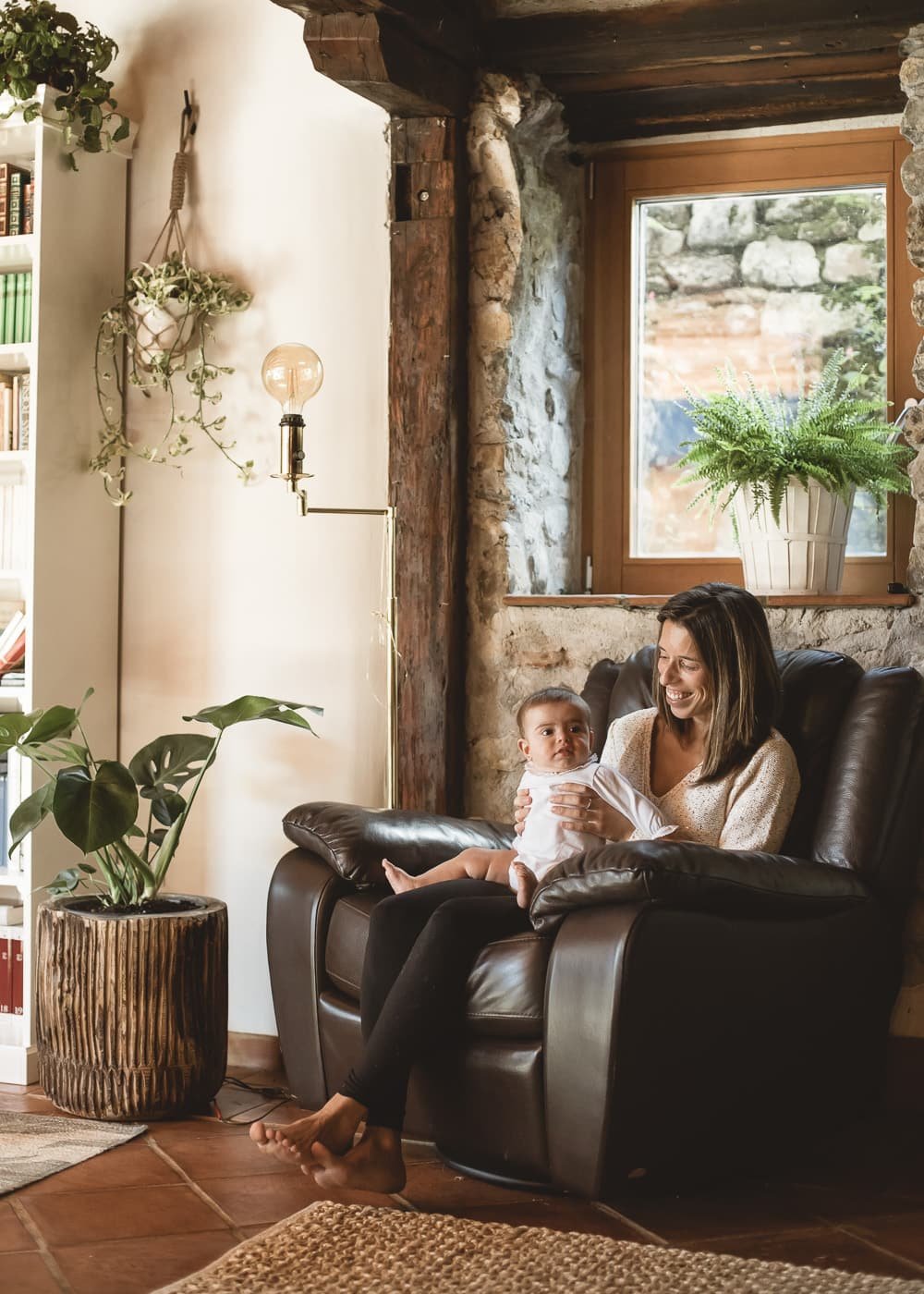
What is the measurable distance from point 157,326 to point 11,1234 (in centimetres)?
219

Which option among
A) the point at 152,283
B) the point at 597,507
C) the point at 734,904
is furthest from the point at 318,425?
the point at 734,904

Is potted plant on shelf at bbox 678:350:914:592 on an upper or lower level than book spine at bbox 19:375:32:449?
lower

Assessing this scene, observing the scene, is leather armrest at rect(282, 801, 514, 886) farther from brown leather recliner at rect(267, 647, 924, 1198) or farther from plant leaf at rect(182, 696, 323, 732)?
plant leaf at rect(182, 696, 323, 732)

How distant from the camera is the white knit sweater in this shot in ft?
9.04

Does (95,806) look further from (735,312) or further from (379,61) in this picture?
(735,312)

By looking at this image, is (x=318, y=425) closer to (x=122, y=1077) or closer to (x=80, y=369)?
(x=80, y=369)

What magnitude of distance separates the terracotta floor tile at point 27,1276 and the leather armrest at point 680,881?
94cm

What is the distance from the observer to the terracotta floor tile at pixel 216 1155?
2.74 metres

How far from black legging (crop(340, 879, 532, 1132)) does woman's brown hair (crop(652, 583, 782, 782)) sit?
0.50m

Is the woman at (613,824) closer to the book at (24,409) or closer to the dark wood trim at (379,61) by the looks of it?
the dark wood trim at (379,61)

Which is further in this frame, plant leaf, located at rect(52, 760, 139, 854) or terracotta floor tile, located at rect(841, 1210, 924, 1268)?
plant leaf, located at rect(52, 760, 139, 854)

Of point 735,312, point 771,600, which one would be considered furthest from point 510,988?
point 735,312

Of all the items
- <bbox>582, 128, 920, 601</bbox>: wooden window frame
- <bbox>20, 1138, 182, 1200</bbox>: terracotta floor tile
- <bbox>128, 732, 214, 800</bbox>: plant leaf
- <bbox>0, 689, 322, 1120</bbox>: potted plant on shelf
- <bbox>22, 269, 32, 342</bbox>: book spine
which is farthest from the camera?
<bbox>582, 128, 920, 601</bbox>: wooden window frame

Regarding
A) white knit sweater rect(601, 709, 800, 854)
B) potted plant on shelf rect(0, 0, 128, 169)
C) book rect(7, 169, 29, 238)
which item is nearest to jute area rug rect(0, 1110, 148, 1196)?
white knit sweater rect(601, 709, 800, 854)
